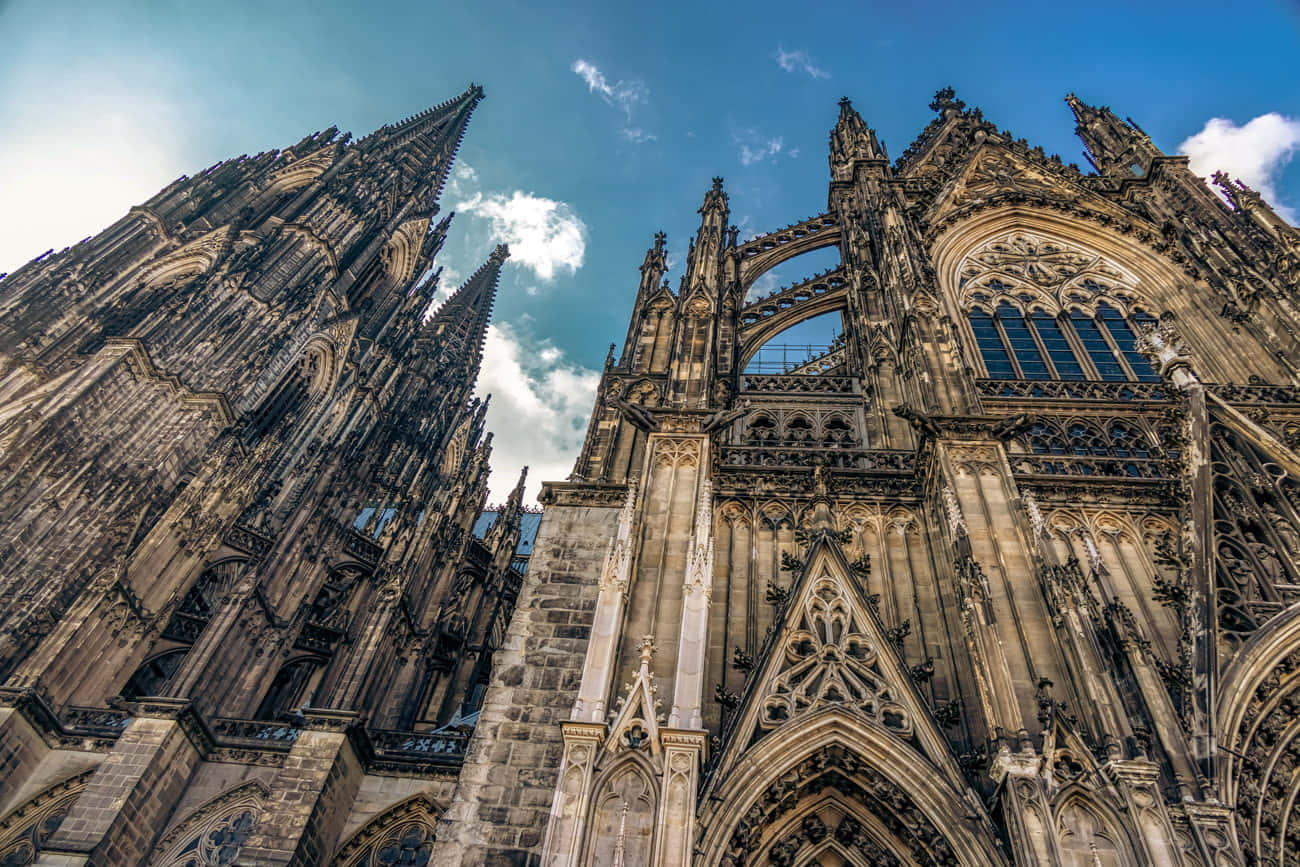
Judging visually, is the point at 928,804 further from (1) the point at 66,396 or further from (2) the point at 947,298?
(1) the point at 66,396

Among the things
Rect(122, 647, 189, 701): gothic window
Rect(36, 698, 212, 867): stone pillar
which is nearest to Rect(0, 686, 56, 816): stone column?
Rect(36, 698, 212, 867): stone pillar

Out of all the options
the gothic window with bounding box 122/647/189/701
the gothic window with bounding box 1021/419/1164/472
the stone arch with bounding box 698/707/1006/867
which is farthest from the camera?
the gothic window with bounding box 122/647/189/701

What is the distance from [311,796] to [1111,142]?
24.9 metres

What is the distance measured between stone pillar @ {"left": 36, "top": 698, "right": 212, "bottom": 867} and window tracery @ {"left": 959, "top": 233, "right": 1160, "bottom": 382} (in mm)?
16275

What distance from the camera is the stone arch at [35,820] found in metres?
13.5

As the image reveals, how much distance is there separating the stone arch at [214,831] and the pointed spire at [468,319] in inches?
1379

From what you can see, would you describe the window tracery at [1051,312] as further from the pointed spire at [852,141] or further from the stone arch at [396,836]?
the stone arch at [396,836]

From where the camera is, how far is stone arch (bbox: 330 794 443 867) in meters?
12.9

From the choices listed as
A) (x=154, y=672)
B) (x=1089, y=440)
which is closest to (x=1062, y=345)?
(x=1089, y=440)

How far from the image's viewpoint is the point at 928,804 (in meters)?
7.47

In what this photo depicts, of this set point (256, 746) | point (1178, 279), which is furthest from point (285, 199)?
point (1178, 279)

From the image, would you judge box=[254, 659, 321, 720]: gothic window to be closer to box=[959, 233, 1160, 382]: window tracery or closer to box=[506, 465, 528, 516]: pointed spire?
box=[506, 465, 528, 516]: pointed spire

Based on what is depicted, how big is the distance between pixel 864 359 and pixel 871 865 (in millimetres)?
9480

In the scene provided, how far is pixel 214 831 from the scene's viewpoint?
44.7ft
